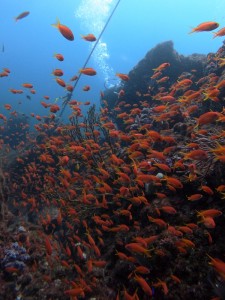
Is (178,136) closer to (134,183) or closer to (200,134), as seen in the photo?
(200,134)

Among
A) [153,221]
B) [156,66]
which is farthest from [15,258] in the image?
[156,66]

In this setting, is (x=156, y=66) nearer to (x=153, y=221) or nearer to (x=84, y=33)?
(x=153, y=221)

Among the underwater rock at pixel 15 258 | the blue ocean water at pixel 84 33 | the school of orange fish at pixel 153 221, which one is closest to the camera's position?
the school of orange fish at pixel 153 221

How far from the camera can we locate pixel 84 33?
127 metres

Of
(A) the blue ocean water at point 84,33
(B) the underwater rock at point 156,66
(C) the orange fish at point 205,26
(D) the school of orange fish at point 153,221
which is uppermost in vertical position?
(A) the blue ocean water at point 84,33

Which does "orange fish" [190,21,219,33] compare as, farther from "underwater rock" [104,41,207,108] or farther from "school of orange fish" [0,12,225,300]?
"underwater rock" [104,41,207,108]

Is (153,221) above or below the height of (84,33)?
below

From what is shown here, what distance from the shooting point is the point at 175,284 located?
→ 176 inches

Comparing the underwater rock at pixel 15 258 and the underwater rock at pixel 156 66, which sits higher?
the underwater rock at pixel 156 66

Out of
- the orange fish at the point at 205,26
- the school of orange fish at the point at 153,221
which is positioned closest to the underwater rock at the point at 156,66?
the school of orange fish at the point at 153,221

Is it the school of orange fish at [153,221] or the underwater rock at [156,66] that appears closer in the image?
the school of orange fish at [153,221]

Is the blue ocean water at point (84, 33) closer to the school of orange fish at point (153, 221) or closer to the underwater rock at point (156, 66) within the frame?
the underwater rock at point (156, 66)

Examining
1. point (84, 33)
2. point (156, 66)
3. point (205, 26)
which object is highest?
point (84, 33)

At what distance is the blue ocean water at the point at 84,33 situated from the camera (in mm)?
107125
